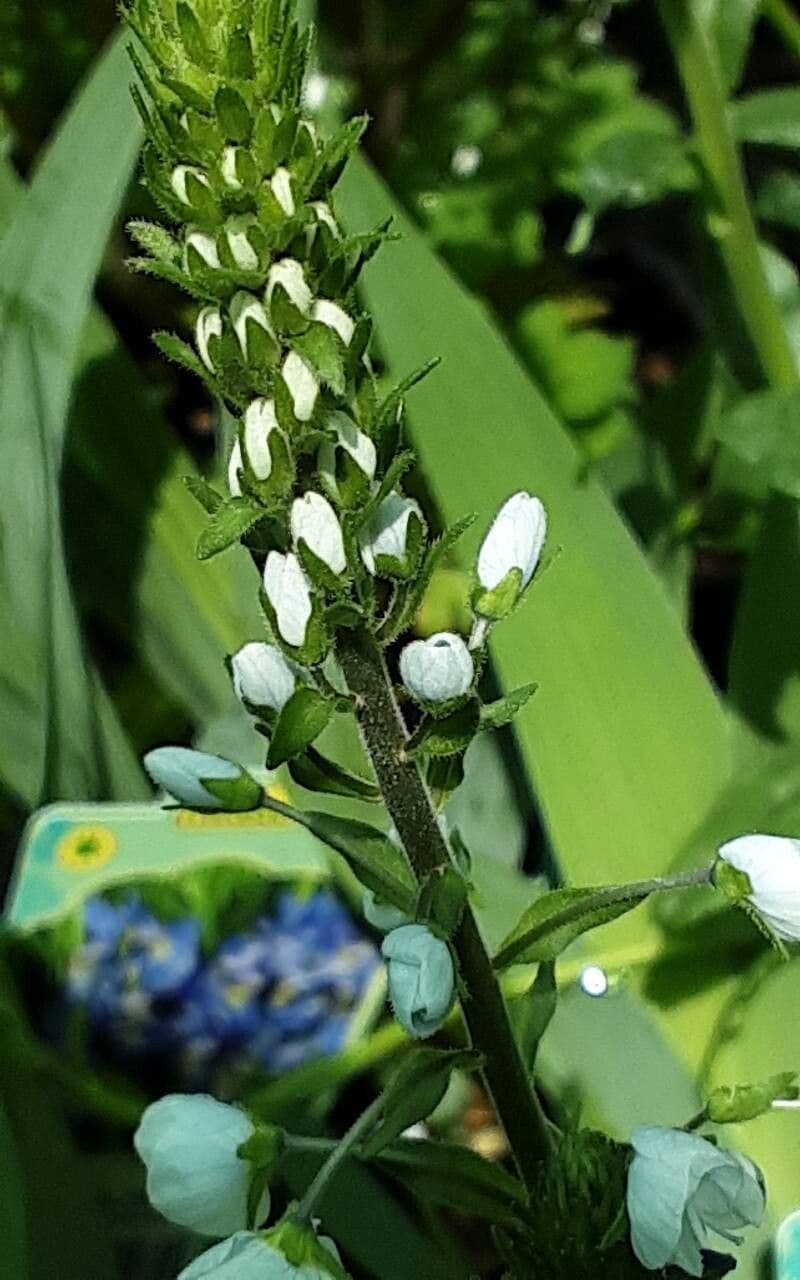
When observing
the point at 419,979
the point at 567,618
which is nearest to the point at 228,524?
the point at 419,979

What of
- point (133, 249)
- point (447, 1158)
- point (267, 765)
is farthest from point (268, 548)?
point (133, 249)

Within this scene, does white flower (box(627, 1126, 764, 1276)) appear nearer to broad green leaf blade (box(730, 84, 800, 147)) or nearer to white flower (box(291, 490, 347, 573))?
white flower (box(291, 490, 347, 573))

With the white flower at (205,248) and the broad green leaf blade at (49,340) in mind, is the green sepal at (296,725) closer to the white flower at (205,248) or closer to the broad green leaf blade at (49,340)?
the white flower at (205,248)

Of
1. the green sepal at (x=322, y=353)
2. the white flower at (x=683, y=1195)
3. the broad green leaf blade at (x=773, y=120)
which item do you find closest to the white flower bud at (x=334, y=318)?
the green sepal at (x=322, y=353)

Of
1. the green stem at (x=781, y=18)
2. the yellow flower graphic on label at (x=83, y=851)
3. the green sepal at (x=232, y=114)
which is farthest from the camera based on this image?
the green stem at (x=781, y=18)

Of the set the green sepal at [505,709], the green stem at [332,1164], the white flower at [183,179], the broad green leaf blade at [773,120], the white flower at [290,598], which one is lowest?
the green stem at [332,1164]

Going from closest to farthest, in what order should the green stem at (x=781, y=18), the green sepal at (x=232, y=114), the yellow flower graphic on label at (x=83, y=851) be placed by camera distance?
the green sepal at (x=232, y=114) < the yellow flower graphic on label at (x=83, y=851) < the green stem at (x=781, y=18)
